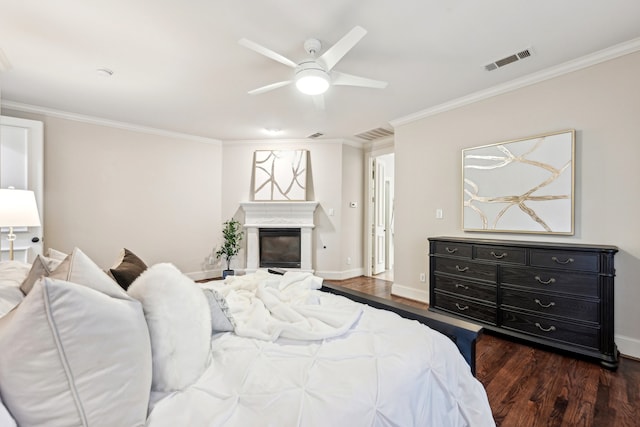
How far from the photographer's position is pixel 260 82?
294cm

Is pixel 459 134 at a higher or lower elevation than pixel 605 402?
higher

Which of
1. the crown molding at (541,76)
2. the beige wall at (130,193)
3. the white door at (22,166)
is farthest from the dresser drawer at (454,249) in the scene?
the white door at (22,166)

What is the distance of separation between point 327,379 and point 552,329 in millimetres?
2410

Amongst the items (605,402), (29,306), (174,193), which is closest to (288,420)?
(29,306)

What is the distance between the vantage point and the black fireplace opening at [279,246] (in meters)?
5.08

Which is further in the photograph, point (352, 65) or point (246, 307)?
point (352, 65)

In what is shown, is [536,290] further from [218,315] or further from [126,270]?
[126,270]

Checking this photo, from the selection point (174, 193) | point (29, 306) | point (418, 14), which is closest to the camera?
point (29, 306)

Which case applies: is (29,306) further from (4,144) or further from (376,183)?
(376,183)

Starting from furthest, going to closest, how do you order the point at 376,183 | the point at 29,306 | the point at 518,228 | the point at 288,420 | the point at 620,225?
the point at 376,183 < the point at 518,228 < the point at 620,225 < the point at 288,420 < the point at 29,306

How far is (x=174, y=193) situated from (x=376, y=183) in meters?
3.55

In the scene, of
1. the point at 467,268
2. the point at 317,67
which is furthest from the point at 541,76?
the point at 317,67

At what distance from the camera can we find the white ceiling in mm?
1920

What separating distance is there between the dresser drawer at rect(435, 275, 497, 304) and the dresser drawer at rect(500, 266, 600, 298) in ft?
0.55
